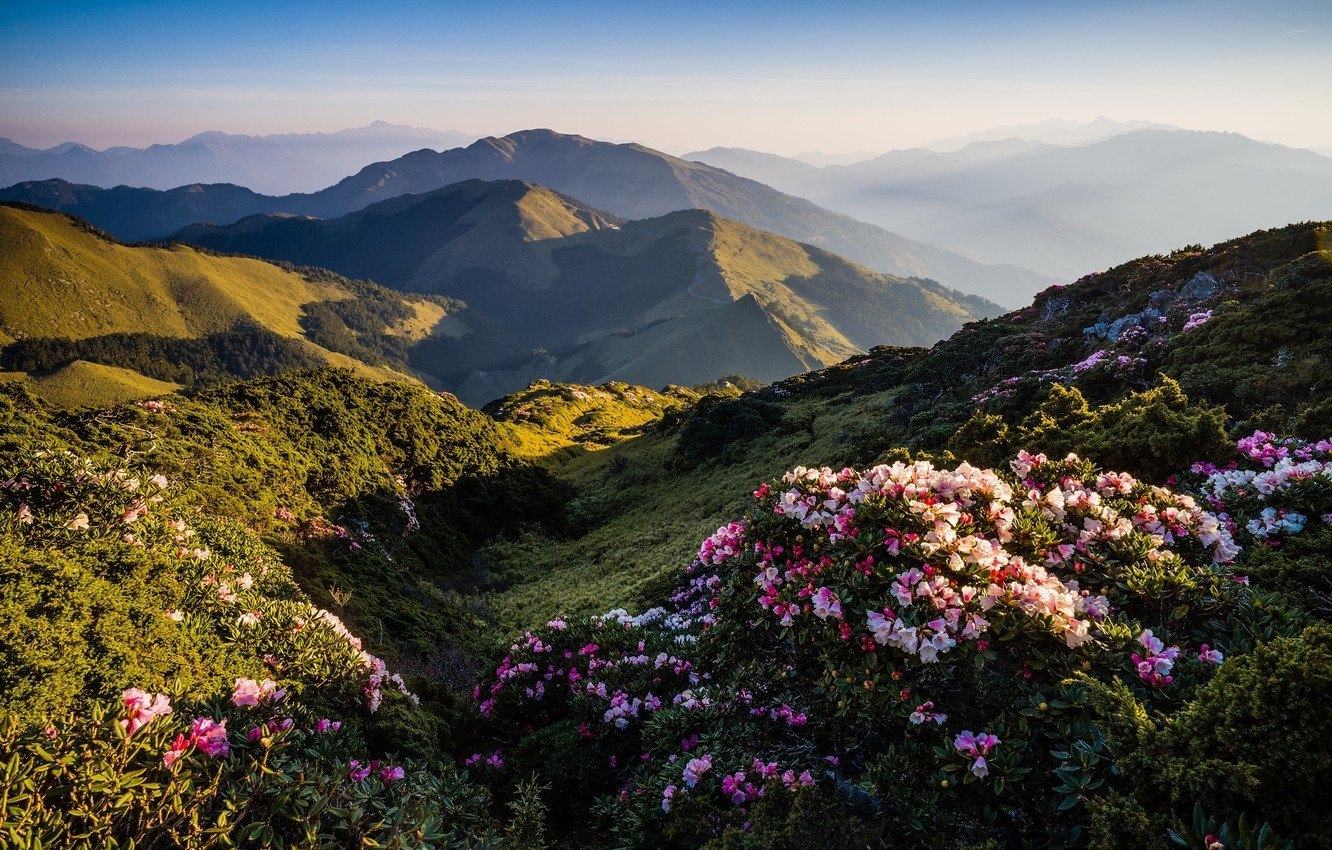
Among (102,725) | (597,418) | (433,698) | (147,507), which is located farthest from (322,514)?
(597,418)

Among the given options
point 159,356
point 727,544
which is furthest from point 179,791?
point 159,356

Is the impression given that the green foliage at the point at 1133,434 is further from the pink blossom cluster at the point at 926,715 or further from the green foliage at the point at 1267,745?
the pink blossom cluster at the point at 926,715

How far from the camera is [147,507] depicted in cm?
714

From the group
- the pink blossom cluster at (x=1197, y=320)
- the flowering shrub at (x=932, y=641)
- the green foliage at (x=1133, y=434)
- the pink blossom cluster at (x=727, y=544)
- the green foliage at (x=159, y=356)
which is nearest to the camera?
the flowering shrub at (x=932, y=641)

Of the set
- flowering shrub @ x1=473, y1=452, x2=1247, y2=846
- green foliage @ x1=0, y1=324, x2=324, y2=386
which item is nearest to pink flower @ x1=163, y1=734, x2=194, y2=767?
flowering shrub @ x1=473, y1=452, x2=1247, y2=846

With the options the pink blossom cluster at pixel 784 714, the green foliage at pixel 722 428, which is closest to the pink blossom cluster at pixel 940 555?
the pink blossom cluster at pixel 784 714

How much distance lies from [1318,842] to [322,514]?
2072cm

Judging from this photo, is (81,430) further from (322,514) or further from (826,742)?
(826,742)

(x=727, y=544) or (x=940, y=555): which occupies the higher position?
(x=940, y=555)

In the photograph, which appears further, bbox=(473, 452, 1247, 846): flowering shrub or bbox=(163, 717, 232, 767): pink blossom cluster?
bbox=(473, 452, 1247, 846): flowering shrub

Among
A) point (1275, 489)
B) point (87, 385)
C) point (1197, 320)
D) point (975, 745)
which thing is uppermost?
point (1197, 320)

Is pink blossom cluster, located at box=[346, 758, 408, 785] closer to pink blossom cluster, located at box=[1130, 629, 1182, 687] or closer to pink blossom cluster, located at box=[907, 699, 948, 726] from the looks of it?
pink blossom cluster, located at box=[907, 699, 948, 726]

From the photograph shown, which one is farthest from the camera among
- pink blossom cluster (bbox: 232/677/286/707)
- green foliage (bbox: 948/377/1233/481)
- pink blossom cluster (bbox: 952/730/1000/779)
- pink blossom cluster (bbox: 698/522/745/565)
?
green foliage (bbox: 948/377/1233/481)

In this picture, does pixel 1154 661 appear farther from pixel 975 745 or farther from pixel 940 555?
pixel 940 555
